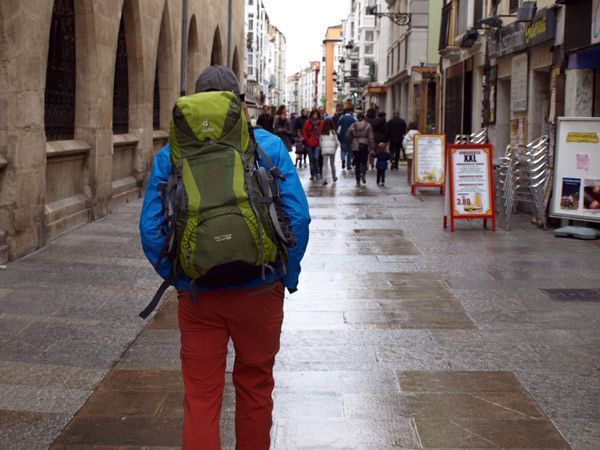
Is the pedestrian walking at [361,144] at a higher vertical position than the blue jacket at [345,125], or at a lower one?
lower

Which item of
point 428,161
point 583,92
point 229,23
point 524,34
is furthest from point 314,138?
point 229,23

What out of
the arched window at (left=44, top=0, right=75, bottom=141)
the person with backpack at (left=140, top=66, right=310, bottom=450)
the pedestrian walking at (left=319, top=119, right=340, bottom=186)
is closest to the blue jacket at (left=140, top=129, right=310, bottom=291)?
the person with backpack at (left=140, top=66, right=310, bottom=450)

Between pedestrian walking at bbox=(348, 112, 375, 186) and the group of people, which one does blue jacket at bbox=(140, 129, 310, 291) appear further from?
pedestrian walking at bbox=(348, 112, 375, 186)

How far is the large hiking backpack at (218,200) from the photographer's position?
11.5 feet

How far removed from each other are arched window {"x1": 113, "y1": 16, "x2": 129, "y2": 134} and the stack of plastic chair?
6733 mm

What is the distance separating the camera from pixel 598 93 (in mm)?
13742

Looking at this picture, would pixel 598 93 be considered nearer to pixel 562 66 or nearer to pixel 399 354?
pixel 562 66

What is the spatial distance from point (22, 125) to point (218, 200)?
7.51 metres

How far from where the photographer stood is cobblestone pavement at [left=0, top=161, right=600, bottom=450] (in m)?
4.84

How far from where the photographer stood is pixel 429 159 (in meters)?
19.9

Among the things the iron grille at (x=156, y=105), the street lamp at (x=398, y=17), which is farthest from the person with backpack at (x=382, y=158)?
the street lamp at (x=398, y=17)

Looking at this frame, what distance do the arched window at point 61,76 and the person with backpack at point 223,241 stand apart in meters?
9.10

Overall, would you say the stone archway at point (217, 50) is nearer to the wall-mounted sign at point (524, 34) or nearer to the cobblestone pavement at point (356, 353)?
the wall-mounted sign at point (524, 34)

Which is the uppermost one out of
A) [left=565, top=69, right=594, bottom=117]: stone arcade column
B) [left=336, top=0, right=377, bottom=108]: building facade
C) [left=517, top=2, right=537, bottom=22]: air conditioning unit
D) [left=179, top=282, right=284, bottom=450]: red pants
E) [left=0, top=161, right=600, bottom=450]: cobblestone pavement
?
[left=336, top=0, right=377, bottom=108]: building facade
